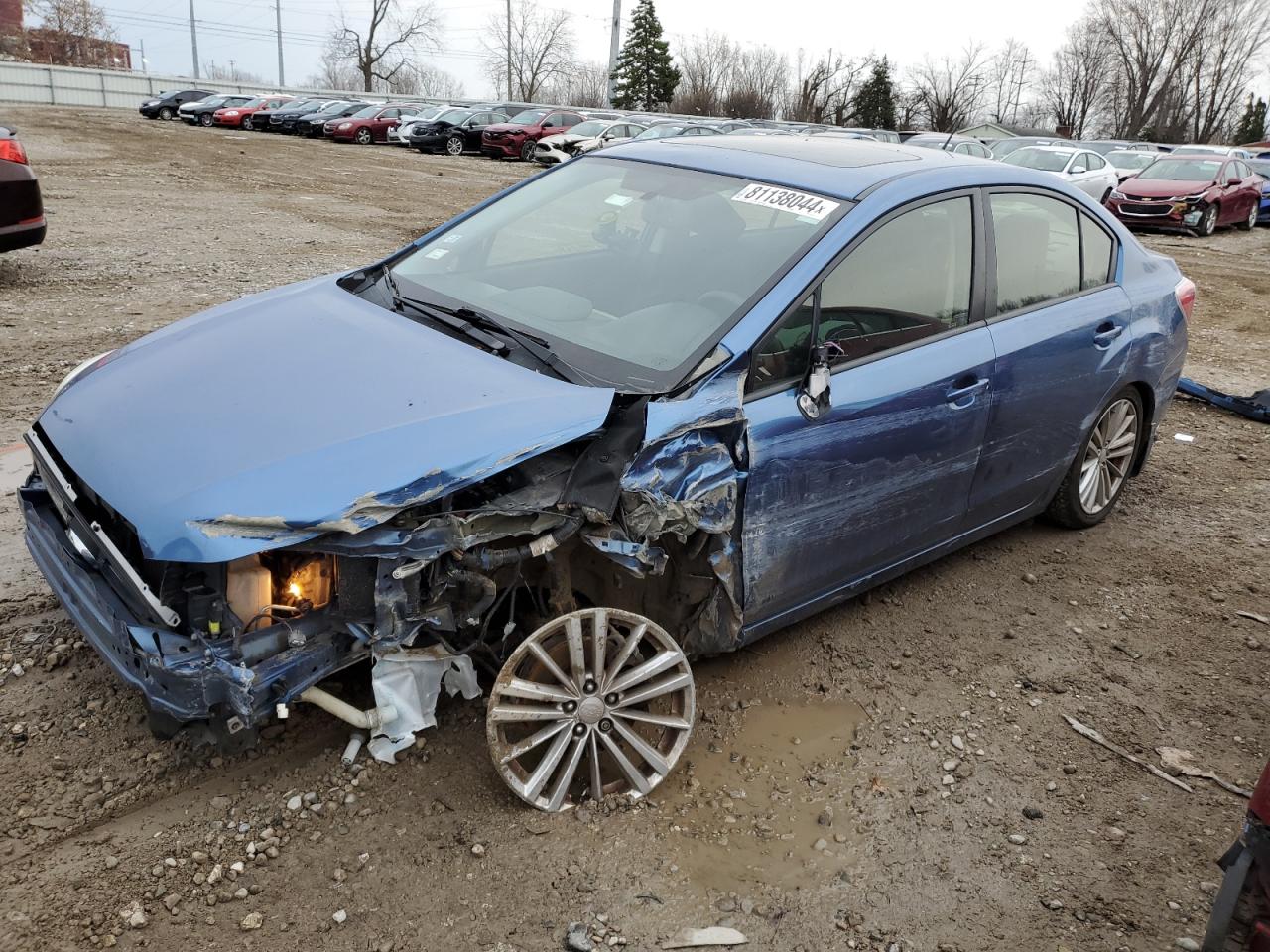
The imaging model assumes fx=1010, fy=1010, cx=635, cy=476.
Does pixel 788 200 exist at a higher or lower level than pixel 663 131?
higher

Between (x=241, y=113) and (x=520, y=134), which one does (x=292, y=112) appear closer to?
(x=241, y=113)

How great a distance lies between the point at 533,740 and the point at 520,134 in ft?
91.3

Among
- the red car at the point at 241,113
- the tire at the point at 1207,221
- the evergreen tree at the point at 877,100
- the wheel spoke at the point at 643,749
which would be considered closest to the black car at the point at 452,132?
the red car at the point at 241,113

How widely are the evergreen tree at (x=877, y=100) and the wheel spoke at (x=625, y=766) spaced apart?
61266mm

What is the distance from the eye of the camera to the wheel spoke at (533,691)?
9.19 ft

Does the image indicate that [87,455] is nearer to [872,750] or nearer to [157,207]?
[872,750]

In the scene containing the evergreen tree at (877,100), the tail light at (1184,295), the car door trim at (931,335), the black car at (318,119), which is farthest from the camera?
A: the evergreen tree at (877,100)

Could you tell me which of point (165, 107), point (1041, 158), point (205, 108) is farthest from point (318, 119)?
point (1041, 158)

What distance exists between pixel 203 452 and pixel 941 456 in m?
2.44

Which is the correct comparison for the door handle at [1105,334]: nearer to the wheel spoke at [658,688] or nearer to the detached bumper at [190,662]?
the wheel spoke at [658,688]

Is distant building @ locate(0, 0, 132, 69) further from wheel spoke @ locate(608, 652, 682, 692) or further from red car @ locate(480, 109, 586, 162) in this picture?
wheel spoke @ locate(608, 652, 682, 692)

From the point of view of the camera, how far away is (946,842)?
295 cm

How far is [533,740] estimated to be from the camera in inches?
112

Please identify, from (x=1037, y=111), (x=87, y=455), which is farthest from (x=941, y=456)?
(x=1037, y=111)
